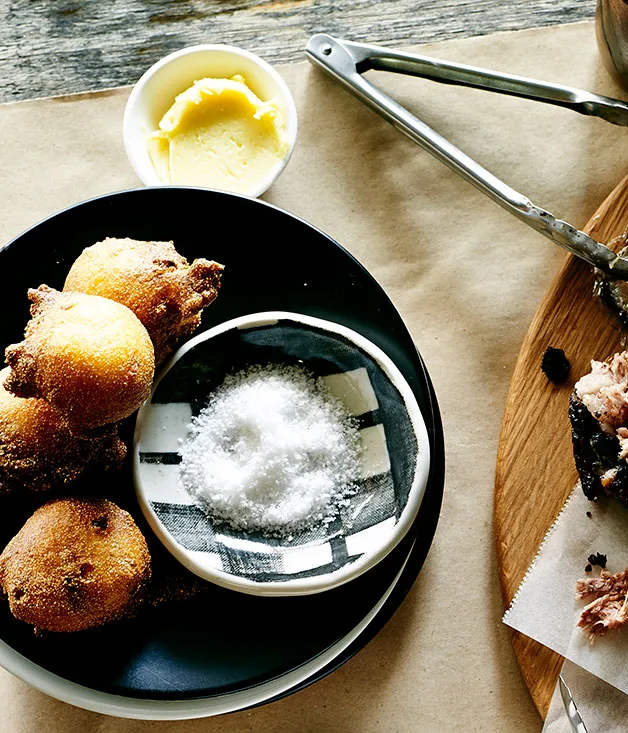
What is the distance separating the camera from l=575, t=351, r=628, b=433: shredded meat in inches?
46.7

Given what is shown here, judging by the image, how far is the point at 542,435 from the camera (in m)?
1.29

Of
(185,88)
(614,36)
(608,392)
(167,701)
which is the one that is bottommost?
(167,701)

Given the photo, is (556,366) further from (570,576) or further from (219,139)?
(219,139)

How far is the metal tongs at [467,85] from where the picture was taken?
4.17ft

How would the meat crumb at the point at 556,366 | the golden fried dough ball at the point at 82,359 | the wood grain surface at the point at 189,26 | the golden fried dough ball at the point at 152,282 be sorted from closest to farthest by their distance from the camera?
the golden fried dough ball at the point at 82,359, the golden fried dough ball at the point at 152,282, the meat crumb at the point at 556,366, the wood grain surface at the point at 189,26

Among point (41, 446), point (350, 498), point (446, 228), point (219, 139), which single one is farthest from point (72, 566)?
point (446, 228)

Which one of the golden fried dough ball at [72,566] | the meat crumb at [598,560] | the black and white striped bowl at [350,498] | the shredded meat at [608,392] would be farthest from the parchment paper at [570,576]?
the golden fried dough ball at [72,566]

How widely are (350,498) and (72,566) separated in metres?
0.38

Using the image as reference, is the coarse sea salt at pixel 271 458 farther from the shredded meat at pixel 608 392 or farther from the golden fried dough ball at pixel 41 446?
the shredded meat at pixel 608 392

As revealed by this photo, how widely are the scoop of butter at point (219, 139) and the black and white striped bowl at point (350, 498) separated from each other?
0.94 ft

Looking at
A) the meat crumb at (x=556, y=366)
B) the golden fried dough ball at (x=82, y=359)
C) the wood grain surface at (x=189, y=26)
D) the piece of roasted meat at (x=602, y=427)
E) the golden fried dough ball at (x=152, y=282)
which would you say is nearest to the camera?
the golden fried dough ball at (x=82, y=359)

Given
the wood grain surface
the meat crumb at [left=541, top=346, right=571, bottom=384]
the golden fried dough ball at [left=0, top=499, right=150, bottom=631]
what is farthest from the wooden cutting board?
the golden fried dough ball at [left=0, top=499, right=150, bottom=631]

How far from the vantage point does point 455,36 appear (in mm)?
1476

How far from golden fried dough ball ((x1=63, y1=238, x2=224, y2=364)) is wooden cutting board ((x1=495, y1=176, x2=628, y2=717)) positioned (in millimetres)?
496
